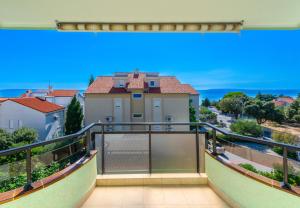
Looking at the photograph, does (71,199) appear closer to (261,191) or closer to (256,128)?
(261,191)

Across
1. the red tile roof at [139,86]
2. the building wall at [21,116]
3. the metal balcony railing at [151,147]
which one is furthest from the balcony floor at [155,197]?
the building wall at [21,116]

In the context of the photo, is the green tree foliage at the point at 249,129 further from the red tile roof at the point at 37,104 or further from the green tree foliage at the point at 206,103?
the red tile roof at the point at 37,104

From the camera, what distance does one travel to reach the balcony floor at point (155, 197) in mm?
2176

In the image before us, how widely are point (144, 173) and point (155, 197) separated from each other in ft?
2.07

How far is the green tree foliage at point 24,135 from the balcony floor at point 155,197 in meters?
15.4

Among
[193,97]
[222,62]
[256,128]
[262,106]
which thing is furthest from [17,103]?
[222,62]

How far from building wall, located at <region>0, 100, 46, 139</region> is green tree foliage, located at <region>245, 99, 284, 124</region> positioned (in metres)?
21.8

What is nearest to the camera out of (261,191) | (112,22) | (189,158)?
(261,191)

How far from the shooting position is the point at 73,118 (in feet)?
58.5

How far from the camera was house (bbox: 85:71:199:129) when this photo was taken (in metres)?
15.4

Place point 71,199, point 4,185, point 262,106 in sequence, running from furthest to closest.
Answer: point 262,106, point 71,199, point 4,185

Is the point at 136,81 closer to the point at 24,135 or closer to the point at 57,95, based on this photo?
the point at 24,135

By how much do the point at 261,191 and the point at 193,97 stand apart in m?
18.4

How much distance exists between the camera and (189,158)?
312 cm
